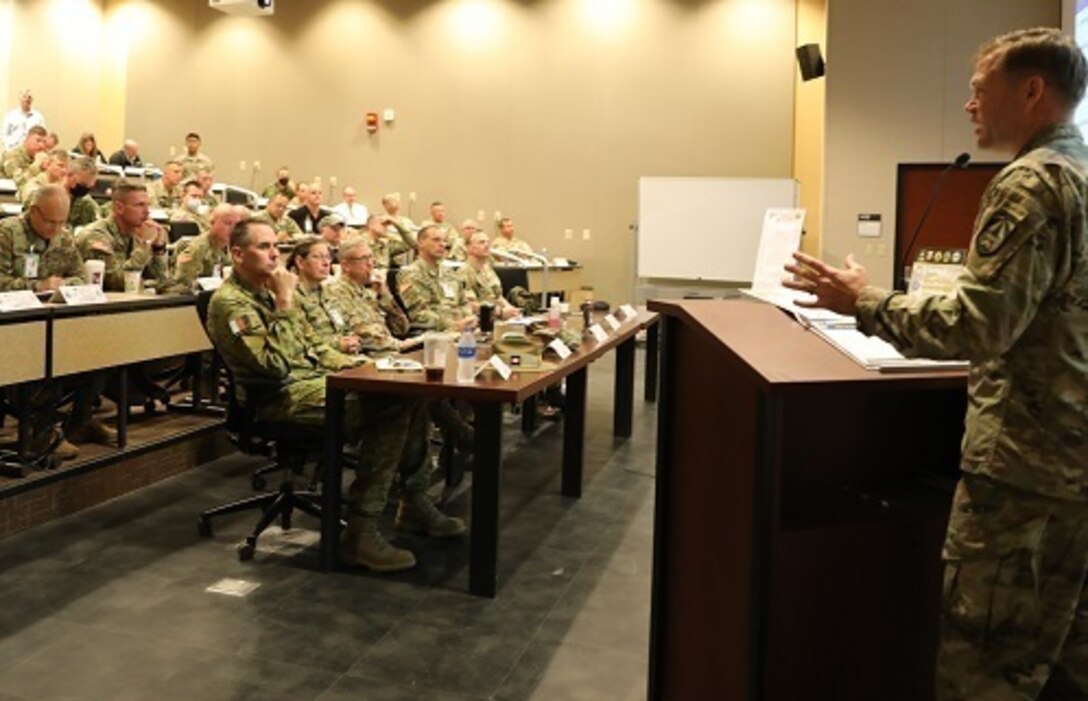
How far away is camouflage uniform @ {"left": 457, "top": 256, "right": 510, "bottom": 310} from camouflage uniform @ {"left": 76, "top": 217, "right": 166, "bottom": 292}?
2.15m

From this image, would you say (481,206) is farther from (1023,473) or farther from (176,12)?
(1023,473)

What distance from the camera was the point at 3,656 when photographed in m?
2.62

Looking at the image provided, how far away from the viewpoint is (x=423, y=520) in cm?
386

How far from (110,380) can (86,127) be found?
10447 millimetres

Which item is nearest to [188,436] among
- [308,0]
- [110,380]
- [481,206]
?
[110,380]

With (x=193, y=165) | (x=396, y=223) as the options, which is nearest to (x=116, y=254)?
(x=396, y=223)

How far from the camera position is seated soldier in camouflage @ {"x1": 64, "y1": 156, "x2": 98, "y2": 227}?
658 cm

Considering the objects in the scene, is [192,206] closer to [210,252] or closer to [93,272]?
[210,252]

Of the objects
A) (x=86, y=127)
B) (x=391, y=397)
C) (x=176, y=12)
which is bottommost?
(x=391, y=397)

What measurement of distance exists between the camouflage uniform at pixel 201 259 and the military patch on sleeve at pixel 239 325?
199 cm

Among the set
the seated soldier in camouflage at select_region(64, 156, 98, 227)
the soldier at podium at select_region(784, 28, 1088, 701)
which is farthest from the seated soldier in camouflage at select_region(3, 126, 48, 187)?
the soldier at podium at select_region(784, 28, 1088, 701)

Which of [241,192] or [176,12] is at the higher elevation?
[176,12]

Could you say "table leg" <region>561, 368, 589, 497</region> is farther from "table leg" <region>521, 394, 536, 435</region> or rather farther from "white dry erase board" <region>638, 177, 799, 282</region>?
"white dry erase board" <region>638, 177, 799, 282</region>

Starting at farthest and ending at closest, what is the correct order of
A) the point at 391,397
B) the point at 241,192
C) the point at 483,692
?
the point at 241,192 → the point at 391,397 → the point at 483,692
